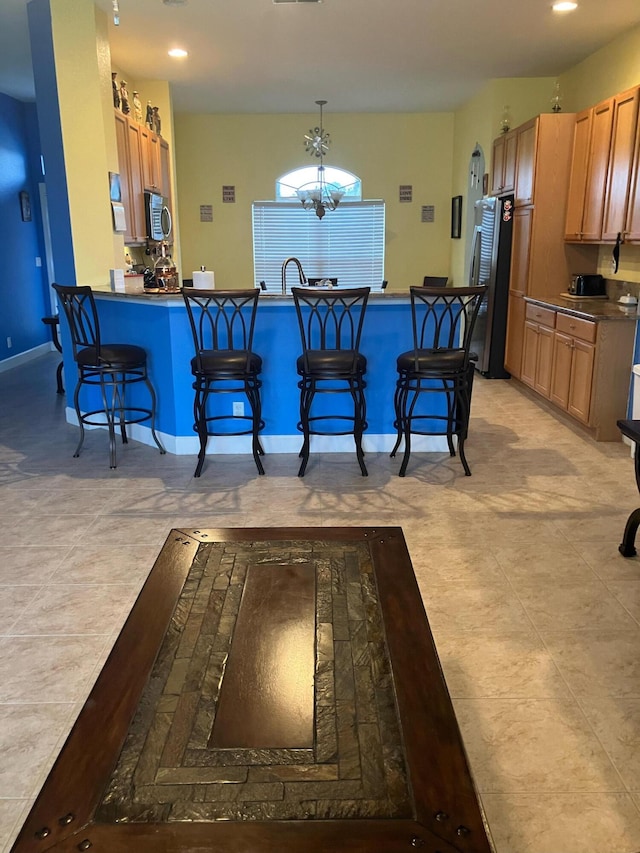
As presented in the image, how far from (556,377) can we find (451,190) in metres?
4.16

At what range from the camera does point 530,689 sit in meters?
2.15

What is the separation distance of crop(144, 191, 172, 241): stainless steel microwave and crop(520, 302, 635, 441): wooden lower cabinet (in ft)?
11.3

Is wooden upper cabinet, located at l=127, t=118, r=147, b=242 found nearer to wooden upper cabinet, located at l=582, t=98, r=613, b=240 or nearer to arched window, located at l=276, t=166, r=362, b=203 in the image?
arched window, located at l=276, t=166, r=362, b=203

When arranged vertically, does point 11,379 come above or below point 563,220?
below

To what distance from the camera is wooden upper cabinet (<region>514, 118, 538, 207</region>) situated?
5820 mm

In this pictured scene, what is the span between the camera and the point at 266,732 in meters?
1.26

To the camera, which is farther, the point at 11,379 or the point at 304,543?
the point at 11,379

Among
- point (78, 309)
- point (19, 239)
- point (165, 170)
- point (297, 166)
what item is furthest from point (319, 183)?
point (78, 309)

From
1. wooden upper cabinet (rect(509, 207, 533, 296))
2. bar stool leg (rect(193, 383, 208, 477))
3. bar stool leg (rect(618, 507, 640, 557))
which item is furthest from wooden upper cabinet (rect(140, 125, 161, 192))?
bar stool leg (rect(618, 507, 640, 557))

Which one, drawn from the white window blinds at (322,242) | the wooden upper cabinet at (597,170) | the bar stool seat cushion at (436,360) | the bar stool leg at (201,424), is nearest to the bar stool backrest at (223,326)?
the bar stool leg at (201,424)

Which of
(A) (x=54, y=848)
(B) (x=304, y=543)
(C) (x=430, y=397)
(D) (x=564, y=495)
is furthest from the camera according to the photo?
(C) (x=430, y=397)

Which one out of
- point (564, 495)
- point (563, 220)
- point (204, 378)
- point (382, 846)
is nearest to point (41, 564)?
point (204, 378)

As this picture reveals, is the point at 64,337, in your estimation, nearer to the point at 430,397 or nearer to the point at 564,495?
the point at 430,397

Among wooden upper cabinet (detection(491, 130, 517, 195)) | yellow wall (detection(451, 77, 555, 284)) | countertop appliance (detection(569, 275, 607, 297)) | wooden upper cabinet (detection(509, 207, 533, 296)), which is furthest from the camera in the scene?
yellow wall (detection(451, 77, 555, 284))
